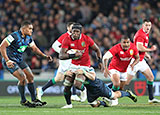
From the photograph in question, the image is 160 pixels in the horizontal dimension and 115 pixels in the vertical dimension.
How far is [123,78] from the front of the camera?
40.1 feet

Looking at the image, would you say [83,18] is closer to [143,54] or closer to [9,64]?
[143,54]

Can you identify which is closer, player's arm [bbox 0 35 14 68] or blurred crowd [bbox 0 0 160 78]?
player's arm [bbox 0 35 14 68]

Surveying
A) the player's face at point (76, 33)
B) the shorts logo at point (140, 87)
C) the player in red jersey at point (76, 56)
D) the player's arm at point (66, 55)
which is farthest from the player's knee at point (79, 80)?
the shorts logo at point (140, 87)

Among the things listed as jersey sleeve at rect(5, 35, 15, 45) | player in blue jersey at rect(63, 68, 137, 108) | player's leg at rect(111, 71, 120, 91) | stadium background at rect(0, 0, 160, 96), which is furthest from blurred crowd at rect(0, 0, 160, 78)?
player in blue jersey at rect(63, 68, 137, 108)

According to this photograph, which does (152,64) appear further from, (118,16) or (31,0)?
(31,0)

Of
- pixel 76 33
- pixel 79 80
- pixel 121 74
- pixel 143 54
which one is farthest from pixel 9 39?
pixel 143 54

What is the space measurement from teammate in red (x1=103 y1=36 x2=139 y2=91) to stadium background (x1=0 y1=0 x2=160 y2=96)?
16.2 ft

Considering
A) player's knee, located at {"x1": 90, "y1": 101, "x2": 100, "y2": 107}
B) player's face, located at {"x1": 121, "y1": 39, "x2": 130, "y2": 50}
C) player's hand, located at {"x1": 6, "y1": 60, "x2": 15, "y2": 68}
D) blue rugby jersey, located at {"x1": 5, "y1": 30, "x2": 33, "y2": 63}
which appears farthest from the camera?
player's face, located at {"x1": 121, "y1": 39, "x2": 130, "y2": 50}

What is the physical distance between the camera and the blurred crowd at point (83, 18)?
18.2m

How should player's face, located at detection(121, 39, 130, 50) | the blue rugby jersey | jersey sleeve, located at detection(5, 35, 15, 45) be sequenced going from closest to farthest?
jersey sleeve, located at detection(5, 35, 15, 45), the blue rugby jersey, player's face, located at detection(121, 39, 130, 50)

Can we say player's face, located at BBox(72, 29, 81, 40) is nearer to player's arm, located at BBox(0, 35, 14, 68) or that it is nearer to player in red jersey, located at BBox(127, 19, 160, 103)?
player's arm, located at BBox(0, 35, 14, 68)

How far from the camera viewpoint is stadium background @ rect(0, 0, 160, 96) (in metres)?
17.7

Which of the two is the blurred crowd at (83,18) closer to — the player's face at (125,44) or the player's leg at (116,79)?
the player's leg at (116,79)

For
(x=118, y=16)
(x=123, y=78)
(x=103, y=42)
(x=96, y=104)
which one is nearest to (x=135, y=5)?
(x=118, y=16)
